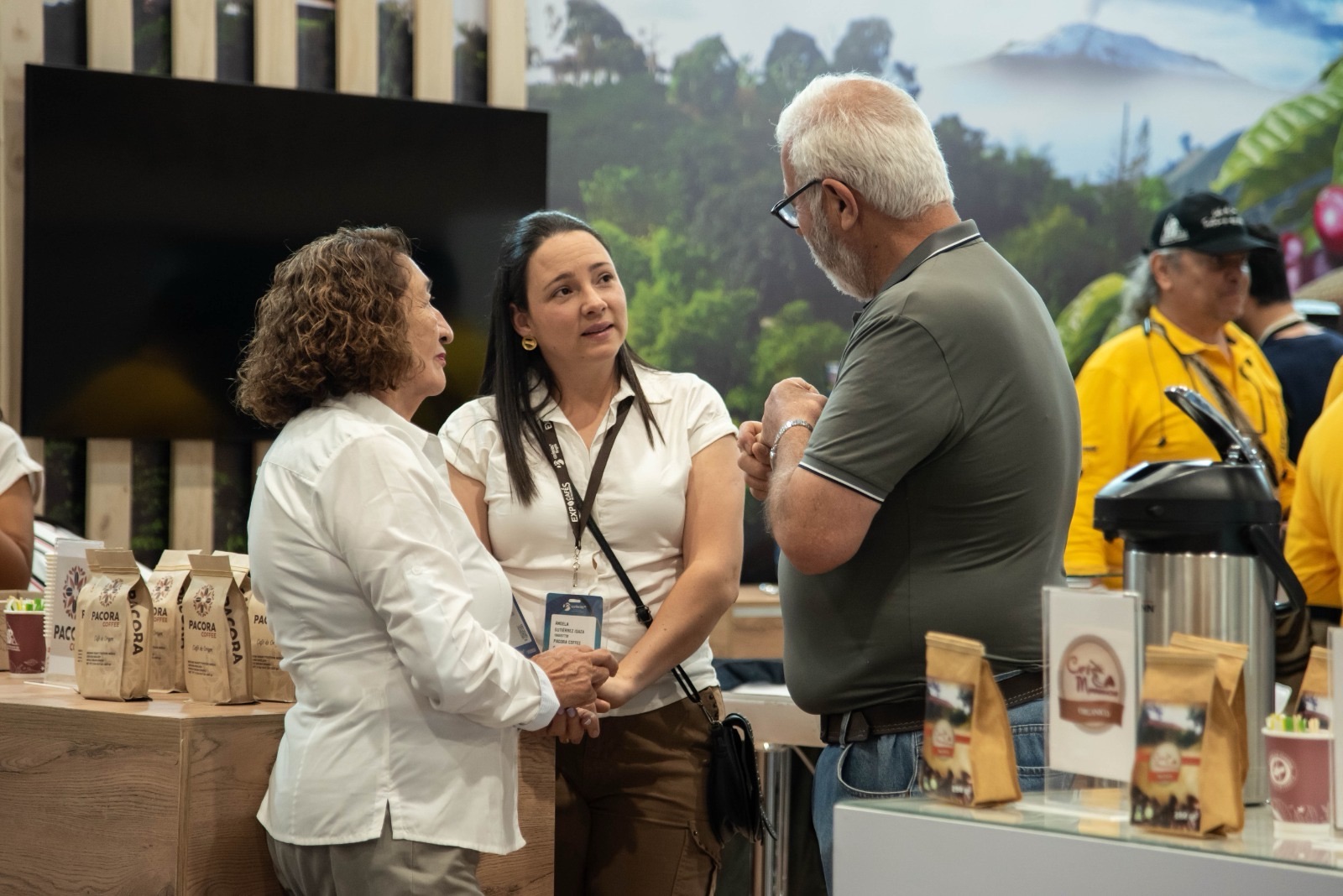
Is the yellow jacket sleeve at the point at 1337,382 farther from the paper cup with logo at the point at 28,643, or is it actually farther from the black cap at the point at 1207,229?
the paper cup with logo at the point at 28,643

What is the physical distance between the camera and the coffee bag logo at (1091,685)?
122 cm

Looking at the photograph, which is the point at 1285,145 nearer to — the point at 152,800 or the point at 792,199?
the point at 792,199

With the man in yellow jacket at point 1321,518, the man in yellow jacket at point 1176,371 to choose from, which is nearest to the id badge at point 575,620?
the man in yellow jacket at point 1321,518

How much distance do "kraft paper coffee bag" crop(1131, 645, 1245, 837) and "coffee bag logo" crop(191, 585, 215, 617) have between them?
1.39 metres

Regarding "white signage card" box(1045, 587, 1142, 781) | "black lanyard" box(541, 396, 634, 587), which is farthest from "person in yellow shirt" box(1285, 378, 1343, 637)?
"white signage card" box(1045, 587, 1142, 781)

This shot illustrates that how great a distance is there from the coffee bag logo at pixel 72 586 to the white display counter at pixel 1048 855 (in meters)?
1.50

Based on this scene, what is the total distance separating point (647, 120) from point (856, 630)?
4.52 meters

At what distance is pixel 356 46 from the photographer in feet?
14.8

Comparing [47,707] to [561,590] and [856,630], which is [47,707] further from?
[856,630]

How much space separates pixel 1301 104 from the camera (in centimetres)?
622

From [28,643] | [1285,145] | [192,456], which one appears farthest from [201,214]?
[1285,145]

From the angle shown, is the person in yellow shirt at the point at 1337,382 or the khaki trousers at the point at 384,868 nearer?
the khaki trousers at the point at 384,868

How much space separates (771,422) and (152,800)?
97 centimetres

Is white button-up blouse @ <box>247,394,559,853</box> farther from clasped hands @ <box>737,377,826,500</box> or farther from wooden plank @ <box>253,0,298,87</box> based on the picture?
wooden plank @ <box>253,0,298,87</box>
